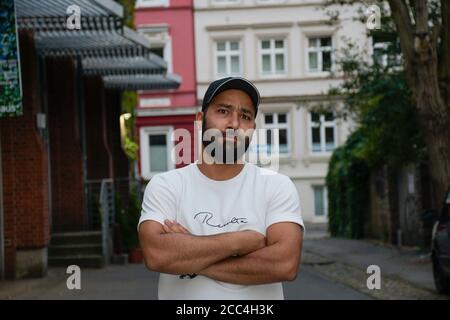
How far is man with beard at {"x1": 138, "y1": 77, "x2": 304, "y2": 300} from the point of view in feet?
11.6

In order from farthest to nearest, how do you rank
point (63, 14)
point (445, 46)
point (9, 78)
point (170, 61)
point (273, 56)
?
point (273, 56)
point (170, 61)
point (445, 46)
point (63, 14)
point (9, 78)

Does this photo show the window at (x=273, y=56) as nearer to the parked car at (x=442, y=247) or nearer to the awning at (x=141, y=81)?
the awning at (x=141, y=81)

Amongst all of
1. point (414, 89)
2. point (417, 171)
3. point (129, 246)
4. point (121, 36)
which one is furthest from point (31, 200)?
point (417, 171)

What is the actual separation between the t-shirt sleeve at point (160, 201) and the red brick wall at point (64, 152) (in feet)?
55.0

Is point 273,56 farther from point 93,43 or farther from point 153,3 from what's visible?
point 93,43

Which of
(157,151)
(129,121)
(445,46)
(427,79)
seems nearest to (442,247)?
(427,79)

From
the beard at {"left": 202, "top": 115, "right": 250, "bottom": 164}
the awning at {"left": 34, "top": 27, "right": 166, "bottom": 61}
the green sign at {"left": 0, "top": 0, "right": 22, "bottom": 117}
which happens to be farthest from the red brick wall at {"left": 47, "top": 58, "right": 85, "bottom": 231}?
the beard at {"left": 202, "top": 115, "right": 250, "bottom": 164}

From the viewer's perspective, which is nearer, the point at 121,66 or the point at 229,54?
the point at 121,66

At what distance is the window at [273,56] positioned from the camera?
141 feet

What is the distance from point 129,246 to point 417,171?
7.10 metres

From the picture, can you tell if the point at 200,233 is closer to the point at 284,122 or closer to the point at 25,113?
the point at 25,113

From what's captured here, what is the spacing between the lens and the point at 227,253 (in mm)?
3553

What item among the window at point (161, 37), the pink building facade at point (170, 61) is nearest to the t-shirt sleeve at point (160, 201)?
the pink building facade at point (170, 61)

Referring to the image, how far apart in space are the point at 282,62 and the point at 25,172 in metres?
27.8
